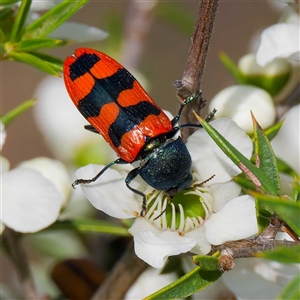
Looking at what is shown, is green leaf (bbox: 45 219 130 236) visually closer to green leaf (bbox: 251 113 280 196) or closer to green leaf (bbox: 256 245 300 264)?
green leaf (bbox: 251 113 280 196)

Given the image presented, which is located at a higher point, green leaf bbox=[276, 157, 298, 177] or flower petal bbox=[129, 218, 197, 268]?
green leaf bbox=[276, 157, 298, 177]

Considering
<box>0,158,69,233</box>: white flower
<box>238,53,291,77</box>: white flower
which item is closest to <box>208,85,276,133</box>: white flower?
<box>238,53,291,77</box>: white flower

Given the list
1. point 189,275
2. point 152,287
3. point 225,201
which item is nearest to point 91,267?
point 152,287

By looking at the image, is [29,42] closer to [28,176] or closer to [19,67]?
[28,176]

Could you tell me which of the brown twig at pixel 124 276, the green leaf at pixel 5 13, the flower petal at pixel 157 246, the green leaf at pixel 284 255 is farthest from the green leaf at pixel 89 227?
the green leaf at pixel 284 255

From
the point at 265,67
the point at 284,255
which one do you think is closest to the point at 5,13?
the point at 265,67

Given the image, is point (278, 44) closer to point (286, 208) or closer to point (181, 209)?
point (181, 209)
